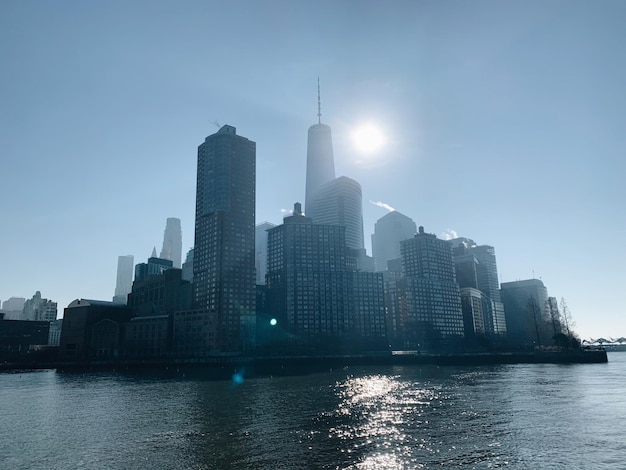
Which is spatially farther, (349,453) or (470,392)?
(470,392)

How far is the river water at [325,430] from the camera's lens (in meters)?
47.2

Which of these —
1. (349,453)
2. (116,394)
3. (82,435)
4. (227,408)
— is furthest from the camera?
(116,394)

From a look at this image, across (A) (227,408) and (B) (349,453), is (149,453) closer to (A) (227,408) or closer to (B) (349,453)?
(B) (349,453)

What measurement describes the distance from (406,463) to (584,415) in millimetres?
40871

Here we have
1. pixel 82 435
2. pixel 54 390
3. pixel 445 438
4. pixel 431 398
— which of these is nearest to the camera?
pixel 445 438

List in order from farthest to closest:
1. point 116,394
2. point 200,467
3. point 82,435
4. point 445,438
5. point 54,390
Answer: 1. point 54,390
2. point 116,394
3. point 82,435
4. point 445,438
5. point 200,467

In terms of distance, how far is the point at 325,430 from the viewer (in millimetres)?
61500

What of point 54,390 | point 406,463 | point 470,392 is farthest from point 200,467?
point 54,390

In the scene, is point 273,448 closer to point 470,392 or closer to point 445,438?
point 445,438

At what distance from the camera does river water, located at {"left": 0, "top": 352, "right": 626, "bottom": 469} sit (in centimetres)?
4716

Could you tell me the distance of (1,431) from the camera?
215 feet

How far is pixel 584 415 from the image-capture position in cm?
6944

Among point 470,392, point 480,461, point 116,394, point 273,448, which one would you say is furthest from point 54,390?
point 480,461

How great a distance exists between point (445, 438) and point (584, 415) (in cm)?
2936
